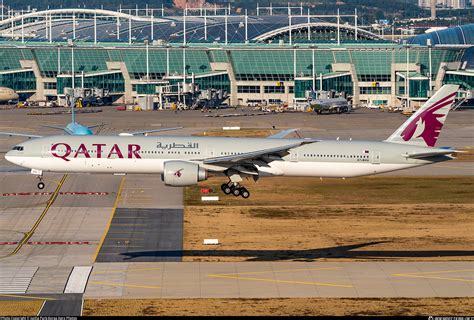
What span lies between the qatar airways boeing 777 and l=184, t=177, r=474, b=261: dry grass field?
424 centimetres

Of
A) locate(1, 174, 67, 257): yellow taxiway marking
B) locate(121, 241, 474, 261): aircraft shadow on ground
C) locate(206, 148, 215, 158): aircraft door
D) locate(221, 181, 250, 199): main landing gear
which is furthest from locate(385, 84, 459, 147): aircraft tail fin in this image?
locate(1, 174, 67, 257): yellow taxiway marking

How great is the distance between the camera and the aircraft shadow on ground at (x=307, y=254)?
95.1 m

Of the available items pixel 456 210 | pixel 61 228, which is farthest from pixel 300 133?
pixel 61 228

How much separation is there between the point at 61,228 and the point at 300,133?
9702 centimetres

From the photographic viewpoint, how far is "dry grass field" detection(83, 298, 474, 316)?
77.3 m

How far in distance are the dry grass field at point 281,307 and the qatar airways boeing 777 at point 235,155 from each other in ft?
90.7

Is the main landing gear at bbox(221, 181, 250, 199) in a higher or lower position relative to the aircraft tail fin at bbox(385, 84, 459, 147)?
lower

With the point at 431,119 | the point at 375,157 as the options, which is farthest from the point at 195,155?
the point at 431,119

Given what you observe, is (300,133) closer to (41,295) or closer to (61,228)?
(61,228)

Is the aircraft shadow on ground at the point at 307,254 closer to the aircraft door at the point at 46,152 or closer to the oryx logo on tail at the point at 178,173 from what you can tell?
the oryx logo on tail at the point at 178,173

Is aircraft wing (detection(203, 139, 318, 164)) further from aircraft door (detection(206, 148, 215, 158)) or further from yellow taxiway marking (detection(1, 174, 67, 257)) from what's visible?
yellow taxiway marking (detection(1, 174, 67, 257))

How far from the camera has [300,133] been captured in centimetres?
19888

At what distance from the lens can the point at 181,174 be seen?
106750mm

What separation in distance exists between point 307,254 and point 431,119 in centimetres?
2587
